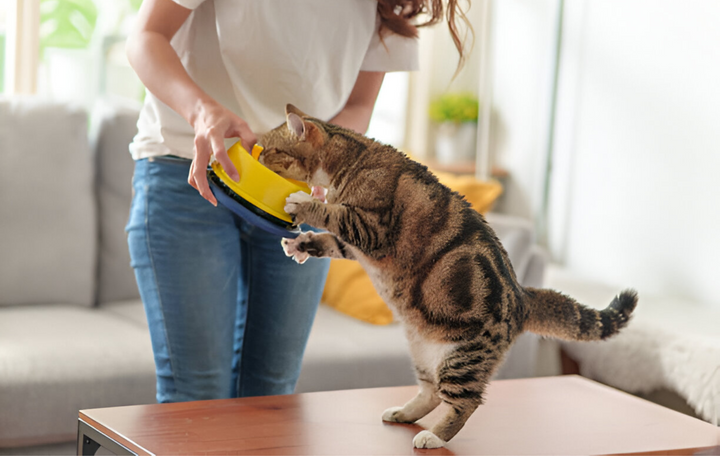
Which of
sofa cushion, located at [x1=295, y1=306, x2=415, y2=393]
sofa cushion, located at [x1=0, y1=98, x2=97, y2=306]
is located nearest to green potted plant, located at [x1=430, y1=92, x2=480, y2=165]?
sofa cushion, located at [x1=295, y1=306, x2=415, y2=393]

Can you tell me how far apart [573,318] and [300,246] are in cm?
36

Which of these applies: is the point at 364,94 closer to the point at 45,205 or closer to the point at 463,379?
the point at 463,379

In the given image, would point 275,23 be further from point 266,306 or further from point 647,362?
point 647,362

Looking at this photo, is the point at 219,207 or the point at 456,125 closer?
the point at 219,207

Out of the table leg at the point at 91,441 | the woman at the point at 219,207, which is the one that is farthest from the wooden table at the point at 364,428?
the woman at the point at 219,207

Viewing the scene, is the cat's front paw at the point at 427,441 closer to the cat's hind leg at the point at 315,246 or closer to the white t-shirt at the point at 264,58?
the cat's hind leg at the point at 315,246

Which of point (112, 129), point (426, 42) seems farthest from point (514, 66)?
point (112, 129)

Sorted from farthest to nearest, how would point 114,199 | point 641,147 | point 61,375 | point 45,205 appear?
point 641,147 → point 114,199 → point 45,205 → point 61,375

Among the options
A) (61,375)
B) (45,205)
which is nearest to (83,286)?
(45,205)

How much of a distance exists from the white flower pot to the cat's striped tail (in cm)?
239

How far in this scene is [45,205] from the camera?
7.07 ft

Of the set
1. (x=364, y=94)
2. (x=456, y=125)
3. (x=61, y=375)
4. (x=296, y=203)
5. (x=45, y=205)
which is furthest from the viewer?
(x=456, y=125)

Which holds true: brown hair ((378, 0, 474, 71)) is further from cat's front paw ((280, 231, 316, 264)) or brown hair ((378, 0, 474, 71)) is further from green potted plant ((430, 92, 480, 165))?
green potted plant ((430, 92, 480, 165))

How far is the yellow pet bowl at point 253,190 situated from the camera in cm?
86
